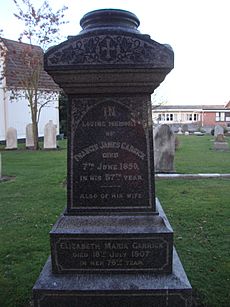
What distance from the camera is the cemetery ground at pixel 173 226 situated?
3.55 metres

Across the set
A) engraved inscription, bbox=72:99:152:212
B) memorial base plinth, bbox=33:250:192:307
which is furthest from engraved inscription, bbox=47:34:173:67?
memorial base plinth, bbox=33:250:192:307

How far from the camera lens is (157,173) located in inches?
411

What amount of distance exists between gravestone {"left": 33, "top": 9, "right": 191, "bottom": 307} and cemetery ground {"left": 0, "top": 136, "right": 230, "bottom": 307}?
0.73 metres

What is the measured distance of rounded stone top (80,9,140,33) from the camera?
2867 millimetres

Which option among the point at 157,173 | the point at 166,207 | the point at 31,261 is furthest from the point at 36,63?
the point at 31,261

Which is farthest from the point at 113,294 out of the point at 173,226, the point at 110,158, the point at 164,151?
the point at 164,151

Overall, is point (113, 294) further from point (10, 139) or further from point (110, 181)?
point (10, 139)

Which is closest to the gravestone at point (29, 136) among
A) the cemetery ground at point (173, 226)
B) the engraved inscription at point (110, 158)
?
the cemetery ground at point (173, 226)

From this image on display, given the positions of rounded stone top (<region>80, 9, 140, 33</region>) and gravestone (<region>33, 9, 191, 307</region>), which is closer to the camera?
gravestone (<region>33, 9, 191, 307</region>)

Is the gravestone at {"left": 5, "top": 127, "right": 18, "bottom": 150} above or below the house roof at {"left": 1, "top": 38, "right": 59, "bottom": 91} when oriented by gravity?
below

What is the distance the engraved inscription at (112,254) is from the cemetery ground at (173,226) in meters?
0.73

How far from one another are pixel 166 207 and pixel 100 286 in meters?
4.05

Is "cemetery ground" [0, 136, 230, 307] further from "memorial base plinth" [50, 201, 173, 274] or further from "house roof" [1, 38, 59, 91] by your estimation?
"house roof" [1, 38, 59, 91]

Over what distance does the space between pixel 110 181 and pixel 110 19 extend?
54.3 inches
